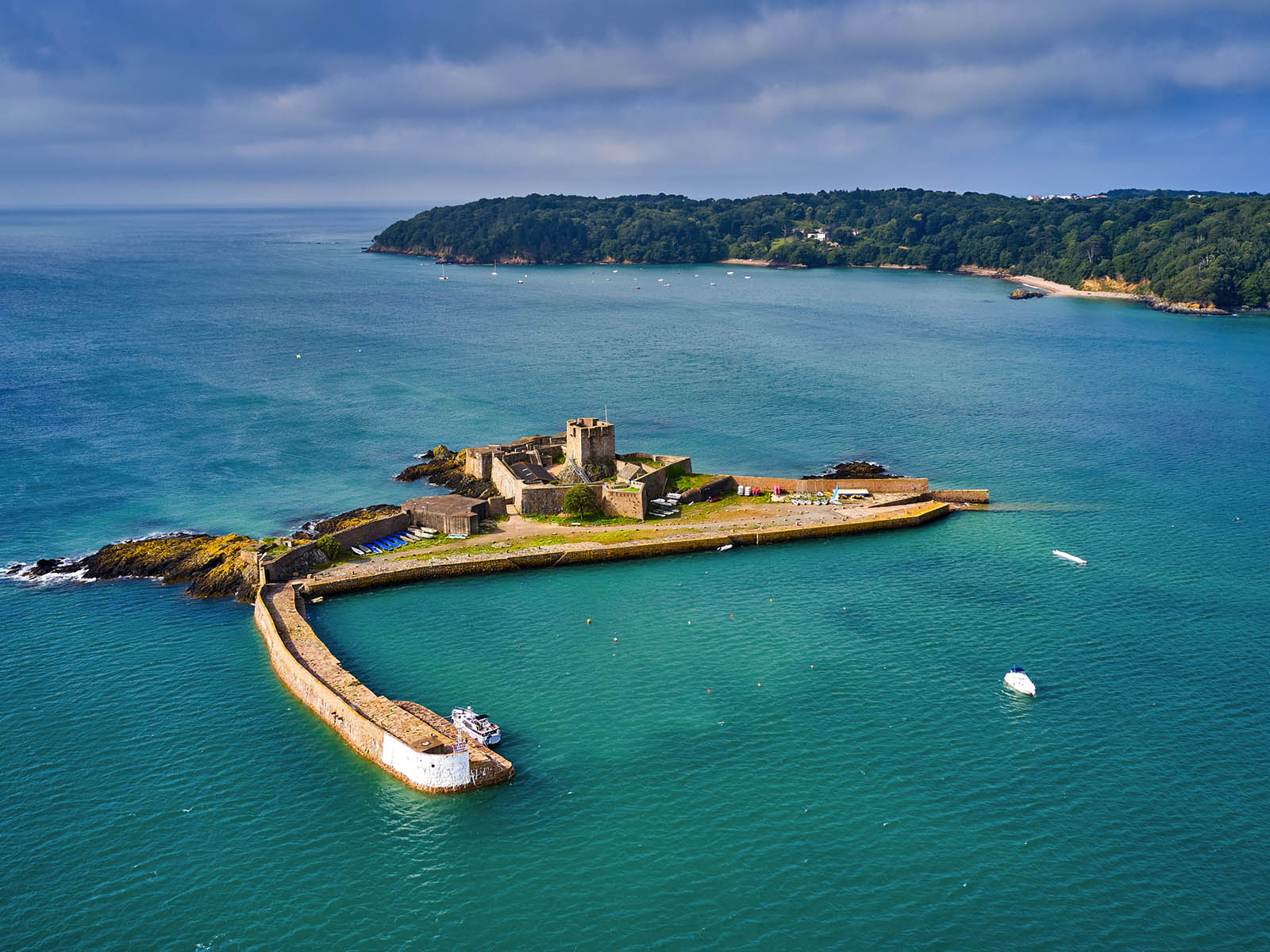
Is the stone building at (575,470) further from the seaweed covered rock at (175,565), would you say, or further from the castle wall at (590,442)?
the seaweed covered rock at (175,565)

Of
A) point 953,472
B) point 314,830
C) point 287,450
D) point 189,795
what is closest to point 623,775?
point 314,830

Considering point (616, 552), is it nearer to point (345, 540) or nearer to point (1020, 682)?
point (345, 540)

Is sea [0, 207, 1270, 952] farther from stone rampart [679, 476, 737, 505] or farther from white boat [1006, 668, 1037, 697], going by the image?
stone rampart [679, 476, 737, 505]

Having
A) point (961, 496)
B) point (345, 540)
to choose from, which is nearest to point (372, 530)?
point (345, 540)

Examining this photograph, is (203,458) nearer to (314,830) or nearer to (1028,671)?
(314,830)

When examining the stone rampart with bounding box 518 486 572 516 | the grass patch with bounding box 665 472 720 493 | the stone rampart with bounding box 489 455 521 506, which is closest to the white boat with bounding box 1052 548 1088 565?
the grass patch with bounding box 665 472 720 493
